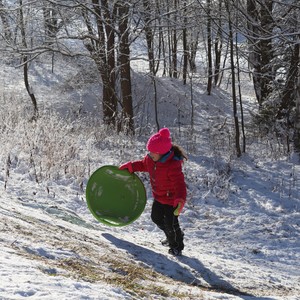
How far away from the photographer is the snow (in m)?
3.52

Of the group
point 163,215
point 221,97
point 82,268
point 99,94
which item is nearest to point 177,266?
point 163,215

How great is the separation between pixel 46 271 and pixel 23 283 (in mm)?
480

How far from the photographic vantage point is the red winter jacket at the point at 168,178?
5082 millimetres

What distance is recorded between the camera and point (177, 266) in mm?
4848

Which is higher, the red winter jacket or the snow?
the red winter jacket

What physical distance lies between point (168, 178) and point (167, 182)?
43 millimetres

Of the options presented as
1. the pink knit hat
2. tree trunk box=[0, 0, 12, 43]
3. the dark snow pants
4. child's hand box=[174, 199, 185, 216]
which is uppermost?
tree trunk box=[0, 0, 12, 43]

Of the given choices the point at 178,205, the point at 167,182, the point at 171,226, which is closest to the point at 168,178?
the point at 167,182

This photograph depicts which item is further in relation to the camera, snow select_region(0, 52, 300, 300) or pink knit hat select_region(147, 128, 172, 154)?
pink knit hat select_region(147, 128, 172, 154)

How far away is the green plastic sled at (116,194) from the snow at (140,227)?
0.26 meters

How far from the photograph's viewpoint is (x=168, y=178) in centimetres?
512

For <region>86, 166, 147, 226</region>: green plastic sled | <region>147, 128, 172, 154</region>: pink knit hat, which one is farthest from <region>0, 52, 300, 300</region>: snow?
<region>147, 128, 172, 154</region>: pink knit hat

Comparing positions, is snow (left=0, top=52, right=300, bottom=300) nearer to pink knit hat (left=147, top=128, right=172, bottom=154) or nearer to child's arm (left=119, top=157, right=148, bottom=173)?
child's arm (left=119, top=157, right=148, bottom=173)

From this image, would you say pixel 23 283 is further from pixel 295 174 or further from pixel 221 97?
pixel 221 97
